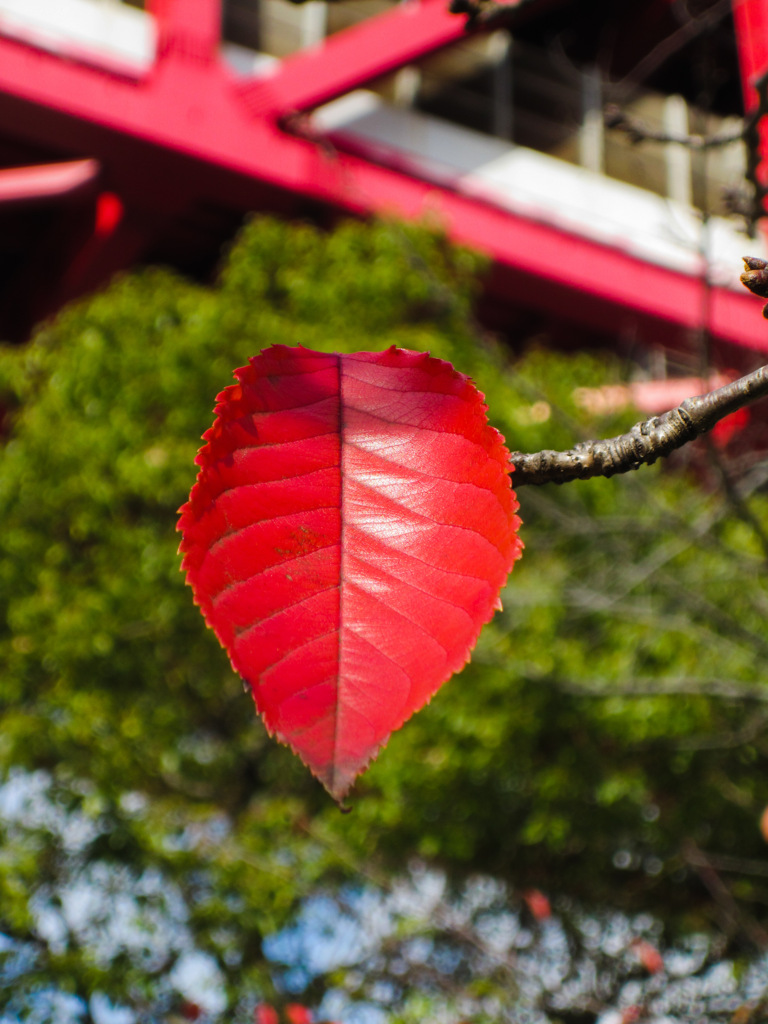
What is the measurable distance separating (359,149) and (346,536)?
276 inches

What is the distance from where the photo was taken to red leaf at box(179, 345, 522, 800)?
1.62 ft

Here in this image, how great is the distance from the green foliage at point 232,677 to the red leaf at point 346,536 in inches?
134

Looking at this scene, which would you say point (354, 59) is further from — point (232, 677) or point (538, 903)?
point (538, 903)

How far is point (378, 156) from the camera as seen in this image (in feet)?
23.2

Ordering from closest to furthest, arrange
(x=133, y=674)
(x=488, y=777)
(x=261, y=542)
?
(x=261, y=542) → (x=488, y=777) → (x=133, y=674)

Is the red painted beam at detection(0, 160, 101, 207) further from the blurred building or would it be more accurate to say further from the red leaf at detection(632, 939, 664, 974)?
the red leaf at detection(632, 939, 664, 974)

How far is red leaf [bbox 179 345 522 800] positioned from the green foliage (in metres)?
3.40

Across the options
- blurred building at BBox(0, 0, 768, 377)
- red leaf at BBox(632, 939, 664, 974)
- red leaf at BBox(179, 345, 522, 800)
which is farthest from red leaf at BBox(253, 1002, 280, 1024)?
red leaf at BBox(179, 345, 522, 800)

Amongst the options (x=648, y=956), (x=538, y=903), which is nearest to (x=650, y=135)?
(x=538, y=903)

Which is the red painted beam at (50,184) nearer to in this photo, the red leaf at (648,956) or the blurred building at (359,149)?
the blurred building at (359,149)

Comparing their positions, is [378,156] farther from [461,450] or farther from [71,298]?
[461,450]

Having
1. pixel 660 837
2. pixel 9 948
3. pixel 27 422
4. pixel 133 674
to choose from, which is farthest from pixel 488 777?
pixel 27 422

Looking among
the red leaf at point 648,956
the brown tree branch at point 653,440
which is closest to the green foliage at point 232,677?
the red leaf at point 648,956

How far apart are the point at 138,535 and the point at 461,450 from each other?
13.4 ft
